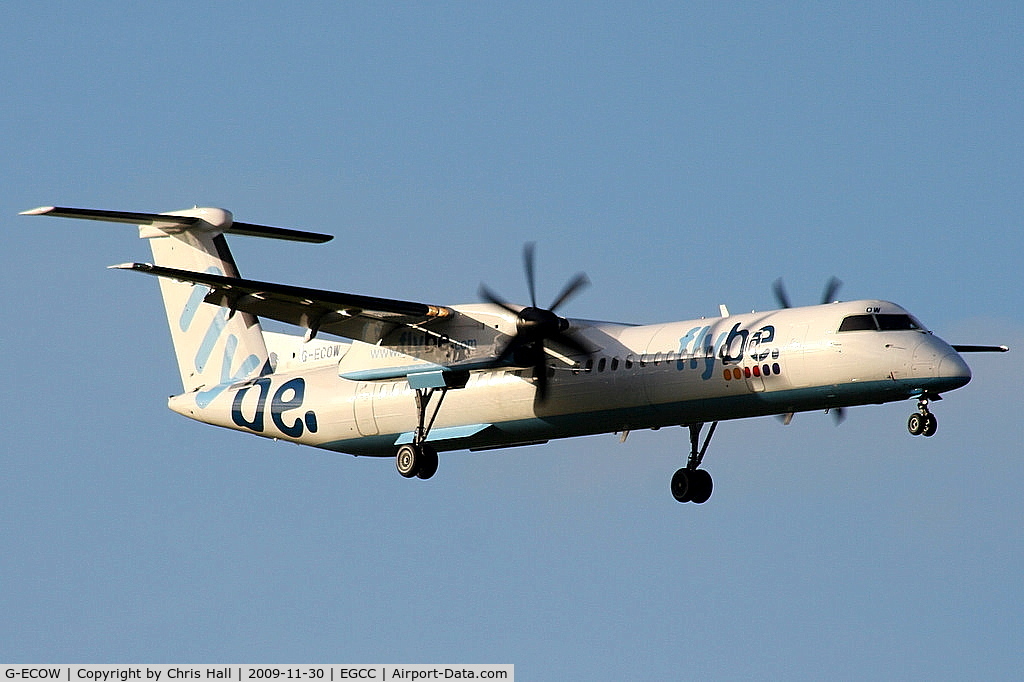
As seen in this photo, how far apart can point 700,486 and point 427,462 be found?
5.00m

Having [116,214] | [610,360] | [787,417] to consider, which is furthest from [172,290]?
[787,417]

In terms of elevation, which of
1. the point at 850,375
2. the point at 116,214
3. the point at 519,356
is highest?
the point at 116,214

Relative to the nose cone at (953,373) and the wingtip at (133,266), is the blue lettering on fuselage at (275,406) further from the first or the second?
the nose cone at (953,373)

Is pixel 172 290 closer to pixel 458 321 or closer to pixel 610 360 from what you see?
pixel 458 321

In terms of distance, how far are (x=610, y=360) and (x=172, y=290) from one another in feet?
38.0

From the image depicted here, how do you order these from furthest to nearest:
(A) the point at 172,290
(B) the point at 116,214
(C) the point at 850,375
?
(A) the point at 172,290
(B) the point at 116,214
(C) the point at 850,375

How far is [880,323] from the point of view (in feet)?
78.4

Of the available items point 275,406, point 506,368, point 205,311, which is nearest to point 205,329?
point 205,311

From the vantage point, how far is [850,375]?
77.9 ft

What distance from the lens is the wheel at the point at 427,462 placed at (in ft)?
91.6

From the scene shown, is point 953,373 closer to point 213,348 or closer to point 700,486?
point 700,486

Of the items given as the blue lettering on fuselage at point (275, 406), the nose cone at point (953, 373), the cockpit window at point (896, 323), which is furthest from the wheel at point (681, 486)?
the blue lettering on fuselage at point (275, 406)

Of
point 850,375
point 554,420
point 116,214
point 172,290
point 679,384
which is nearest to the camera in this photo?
point 850,375

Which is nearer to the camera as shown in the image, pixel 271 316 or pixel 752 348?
pixel 752 348
